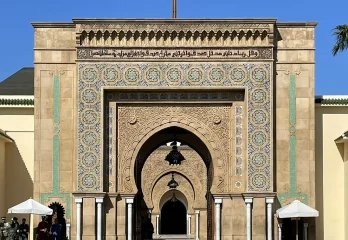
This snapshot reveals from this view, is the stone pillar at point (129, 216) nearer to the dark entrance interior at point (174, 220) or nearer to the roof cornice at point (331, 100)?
the roof cornice at point (331, 100)

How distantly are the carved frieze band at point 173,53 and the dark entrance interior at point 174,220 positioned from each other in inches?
1113

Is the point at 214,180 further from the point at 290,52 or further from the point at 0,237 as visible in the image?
the point at 0,237

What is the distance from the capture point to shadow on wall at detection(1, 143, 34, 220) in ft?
63.4

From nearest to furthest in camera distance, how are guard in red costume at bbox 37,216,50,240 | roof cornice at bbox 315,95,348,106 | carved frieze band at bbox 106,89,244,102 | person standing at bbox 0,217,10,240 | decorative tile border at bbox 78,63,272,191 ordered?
person standing at bbox 0,217,10,240 < guard in red costume at bbox 37,216,50,240 < decorative tile border at bbox 78,63,272,191 < carved frieze band at bbox 106,89,244,102 < roof cornice at bbox 315,95,348,106

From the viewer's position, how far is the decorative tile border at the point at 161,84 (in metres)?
18.0

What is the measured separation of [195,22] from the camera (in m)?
18.1

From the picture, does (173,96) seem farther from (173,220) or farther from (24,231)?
(173,220)

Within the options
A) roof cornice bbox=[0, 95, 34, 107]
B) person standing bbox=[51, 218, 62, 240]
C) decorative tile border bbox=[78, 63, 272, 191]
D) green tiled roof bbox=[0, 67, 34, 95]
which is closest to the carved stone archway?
green tiled roof bbox=[0, 67, 34, 95]

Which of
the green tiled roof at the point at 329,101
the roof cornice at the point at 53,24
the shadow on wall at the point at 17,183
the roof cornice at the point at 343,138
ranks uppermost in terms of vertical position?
the roof cornice at the point at 53,24

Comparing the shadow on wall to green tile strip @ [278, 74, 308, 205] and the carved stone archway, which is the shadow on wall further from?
the carved stone archway

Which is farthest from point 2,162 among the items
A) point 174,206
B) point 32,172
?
point 174,206

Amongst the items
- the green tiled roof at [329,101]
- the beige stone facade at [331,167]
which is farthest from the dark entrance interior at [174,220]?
the green tiled roof at [329,101]

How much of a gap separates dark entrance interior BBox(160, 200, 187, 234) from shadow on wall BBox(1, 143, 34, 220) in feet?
87.9

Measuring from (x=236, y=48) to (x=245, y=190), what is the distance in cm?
296
